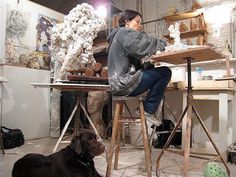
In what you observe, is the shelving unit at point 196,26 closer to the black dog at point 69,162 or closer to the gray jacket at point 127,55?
the gray jacket at point 127,55

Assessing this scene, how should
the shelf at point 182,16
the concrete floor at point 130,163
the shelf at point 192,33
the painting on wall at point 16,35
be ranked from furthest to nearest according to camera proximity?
the painting on wall at point 16,35, the shelf at point 182,16, the shelf at point 192,33, the concrete floor at point 130,163

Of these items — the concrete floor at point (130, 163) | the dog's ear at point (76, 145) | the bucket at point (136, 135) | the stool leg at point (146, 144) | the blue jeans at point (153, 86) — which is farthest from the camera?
the bucket at point (136, 135)

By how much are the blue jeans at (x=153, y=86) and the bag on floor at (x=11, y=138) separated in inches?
76.3

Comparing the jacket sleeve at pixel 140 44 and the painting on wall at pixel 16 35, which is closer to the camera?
the jacket sleeve at pixel 140 44

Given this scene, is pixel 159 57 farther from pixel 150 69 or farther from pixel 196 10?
pixel 196 10

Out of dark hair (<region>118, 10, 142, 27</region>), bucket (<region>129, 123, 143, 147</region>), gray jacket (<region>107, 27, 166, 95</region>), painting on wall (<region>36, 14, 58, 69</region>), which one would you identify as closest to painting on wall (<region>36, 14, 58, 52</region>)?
painting on wall (<region>36, 14, 58, 69</region>)

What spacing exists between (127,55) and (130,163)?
1087 millimetres

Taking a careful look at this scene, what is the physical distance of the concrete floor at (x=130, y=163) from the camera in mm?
2209

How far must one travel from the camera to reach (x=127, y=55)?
2105 mm

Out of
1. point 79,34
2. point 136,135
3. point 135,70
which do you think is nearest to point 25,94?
point 79,34

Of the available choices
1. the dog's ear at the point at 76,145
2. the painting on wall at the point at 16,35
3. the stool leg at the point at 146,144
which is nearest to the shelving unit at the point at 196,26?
the stool leg at the point at 146,144

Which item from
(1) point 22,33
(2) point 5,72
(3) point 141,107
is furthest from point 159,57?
(1) point 22,33

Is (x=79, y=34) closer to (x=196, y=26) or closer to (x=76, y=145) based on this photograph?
(x=196, y=26)

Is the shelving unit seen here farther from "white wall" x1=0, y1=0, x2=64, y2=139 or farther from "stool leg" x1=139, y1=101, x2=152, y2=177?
"white wall" x1=0, y1=0, x2=64, y2=139
